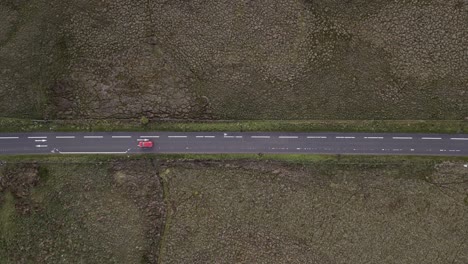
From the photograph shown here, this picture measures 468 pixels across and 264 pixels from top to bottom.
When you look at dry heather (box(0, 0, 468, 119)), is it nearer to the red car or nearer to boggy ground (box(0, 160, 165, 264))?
the red car

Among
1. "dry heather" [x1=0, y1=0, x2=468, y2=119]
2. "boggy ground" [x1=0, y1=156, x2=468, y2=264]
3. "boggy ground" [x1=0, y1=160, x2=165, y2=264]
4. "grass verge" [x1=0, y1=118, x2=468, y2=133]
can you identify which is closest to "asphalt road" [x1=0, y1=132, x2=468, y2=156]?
"grass verge" [x1=0, y1=118, x2=468, y2=133]

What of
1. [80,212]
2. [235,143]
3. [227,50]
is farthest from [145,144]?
[227,50]

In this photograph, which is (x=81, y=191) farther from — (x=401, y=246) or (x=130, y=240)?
(x=401, y=246)

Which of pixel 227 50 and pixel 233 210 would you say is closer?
pixel 233 210

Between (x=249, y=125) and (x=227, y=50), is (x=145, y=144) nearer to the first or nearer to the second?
(x=249, y=125)

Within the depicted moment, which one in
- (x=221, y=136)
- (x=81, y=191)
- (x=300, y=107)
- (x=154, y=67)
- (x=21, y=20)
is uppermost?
(x=21, y=20)

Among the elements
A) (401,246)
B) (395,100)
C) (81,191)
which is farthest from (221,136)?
(401,246)
